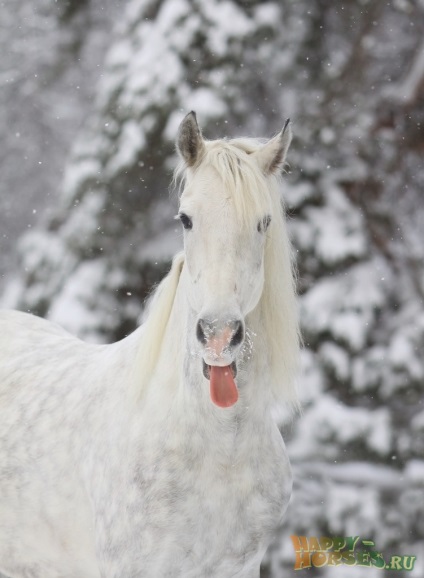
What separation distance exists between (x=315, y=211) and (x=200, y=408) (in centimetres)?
342

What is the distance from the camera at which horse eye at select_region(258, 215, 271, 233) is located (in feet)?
8.01

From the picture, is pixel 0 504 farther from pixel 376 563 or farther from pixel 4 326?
pixel 376 563

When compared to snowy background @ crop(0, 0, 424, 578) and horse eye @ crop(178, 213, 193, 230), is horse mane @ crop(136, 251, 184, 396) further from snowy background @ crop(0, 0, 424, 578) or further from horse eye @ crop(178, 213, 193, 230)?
snowy background @ crop(0, 0, 424, 578)

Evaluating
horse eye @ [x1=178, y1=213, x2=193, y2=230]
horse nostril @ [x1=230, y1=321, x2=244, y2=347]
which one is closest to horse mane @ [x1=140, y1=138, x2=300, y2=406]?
horse eye @ [x1=178, y1=213, x2=193, y2=230]

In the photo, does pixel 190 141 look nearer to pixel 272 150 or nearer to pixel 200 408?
pixel 272 150

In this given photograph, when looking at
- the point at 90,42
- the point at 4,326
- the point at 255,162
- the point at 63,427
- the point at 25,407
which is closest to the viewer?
the point at 255,162

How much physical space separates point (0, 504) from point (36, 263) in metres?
3.18

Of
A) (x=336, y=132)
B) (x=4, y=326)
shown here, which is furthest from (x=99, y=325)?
(x=336, y=132)

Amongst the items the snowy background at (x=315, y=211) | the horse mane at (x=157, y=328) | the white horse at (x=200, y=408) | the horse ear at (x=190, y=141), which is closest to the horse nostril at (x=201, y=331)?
the white horse at (x=200, y=408)

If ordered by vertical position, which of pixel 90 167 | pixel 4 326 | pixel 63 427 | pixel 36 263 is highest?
pixel 90 167

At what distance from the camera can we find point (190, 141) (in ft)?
8.25

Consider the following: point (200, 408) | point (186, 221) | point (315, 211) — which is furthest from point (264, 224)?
point (315, 211)

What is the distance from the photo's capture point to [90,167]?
20.2ft

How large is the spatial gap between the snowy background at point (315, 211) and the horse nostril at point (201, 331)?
11.2 ft
